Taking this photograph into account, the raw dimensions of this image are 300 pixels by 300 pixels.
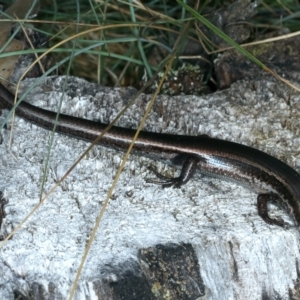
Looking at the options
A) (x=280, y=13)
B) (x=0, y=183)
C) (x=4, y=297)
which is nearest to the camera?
(x=4, y=297)

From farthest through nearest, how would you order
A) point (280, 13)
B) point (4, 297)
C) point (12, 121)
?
point (280, 13) → point (12, 121) → point (4, 297)

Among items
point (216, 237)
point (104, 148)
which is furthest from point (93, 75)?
point (216, 237)

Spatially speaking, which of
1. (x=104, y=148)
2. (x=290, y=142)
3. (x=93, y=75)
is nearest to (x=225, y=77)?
(x=290, y=142)

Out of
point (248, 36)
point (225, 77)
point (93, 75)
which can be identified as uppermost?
point (93, 75)

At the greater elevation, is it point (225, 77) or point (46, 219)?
point (225, 77)

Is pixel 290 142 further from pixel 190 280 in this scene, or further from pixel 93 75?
pixel 93 75

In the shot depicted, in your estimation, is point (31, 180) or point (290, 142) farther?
point (290, 142)
